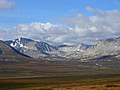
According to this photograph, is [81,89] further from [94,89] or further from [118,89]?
[118,89]

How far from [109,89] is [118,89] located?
6.20ft

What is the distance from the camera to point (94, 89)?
76.8m

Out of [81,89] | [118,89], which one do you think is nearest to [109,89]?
[118,89]

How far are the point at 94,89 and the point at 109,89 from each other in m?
3.57

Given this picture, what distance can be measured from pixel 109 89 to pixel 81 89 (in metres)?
6.76

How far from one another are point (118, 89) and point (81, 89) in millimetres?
8491

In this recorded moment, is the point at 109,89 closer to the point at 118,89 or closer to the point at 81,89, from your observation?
the point at 118,89

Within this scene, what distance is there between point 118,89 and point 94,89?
532 centimetres

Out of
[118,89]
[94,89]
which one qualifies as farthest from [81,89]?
[118,89]

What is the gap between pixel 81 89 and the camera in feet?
257

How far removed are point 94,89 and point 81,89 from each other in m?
3.18

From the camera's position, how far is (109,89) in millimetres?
74812
